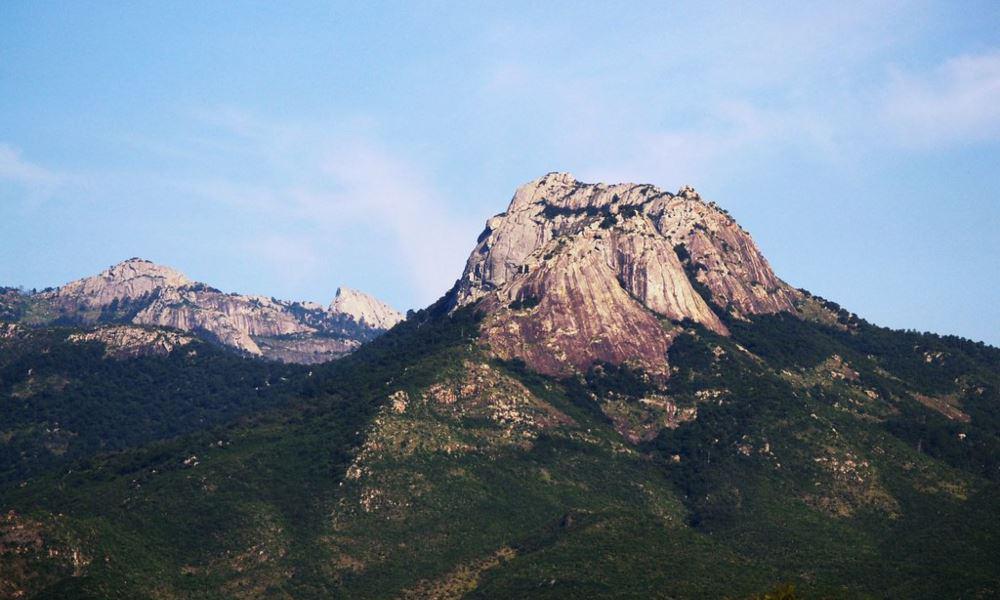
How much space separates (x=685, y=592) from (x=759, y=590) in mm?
14026

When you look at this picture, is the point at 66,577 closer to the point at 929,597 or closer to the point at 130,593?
the point at 130,593

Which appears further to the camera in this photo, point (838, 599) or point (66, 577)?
point (66, 577)

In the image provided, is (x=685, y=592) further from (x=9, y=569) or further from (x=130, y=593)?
(x=9, y=569)

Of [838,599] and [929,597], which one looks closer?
[838,599]

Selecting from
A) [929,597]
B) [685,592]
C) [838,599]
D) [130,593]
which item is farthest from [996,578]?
[130,593]

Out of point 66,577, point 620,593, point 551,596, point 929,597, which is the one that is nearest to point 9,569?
point 66,577

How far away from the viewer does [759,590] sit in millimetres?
199000

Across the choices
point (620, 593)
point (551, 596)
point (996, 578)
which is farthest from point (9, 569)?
point (996, 578)

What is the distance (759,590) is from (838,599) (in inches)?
686

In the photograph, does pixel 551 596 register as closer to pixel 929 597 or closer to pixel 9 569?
pixel 929 597

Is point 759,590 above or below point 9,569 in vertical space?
below

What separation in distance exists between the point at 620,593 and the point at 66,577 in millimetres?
98326

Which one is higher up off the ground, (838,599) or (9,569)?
(9,569)

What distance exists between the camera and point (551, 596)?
197 m
